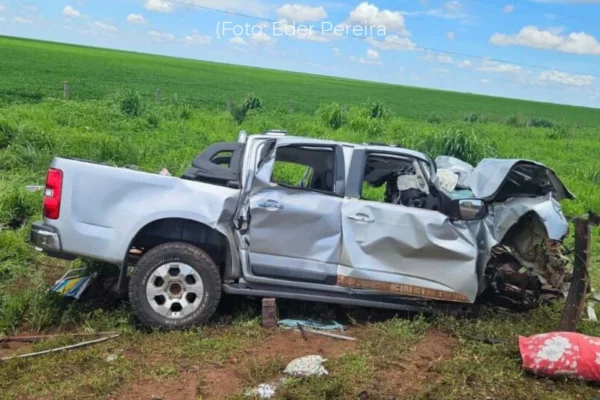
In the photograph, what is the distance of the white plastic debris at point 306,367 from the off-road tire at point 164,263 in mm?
1026

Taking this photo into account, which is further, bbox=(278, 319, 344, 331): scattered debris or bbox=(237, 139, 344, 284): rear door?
bbox=(278, 319, 344, 331): scattered debris

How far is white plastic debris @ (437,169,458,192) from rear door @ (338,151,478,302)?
85 centimetres

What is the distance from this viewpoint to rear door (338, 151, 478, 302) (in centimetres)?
549

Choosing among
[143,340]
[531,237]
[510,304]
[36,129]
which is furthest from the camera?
[36,129]

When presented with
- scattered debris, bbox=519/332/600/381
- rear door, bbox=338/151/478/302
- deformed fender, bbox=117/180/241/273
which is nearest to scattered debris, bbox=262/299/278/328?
deformed fender, bbox=117/180/241/273

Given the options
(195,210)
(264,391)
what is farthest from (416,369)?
(195,210)

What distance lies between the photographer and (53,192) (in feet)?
17.2

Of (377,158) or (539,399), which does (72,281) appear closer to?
(377,158)

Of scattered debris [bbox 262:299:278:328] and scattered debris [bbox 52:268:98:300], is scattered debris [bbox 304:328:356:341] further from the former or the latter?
scattered debris [bbox 52:268:98:300]

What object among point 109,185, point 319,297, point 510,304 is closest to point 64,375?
point 109,185

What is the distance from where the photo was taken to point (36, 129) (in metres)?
13.1

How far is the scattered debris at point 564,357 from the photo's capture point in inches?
182

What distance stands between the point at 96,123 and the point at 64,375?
1363cm

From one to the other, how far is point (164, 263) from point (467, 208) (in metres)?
2.79
